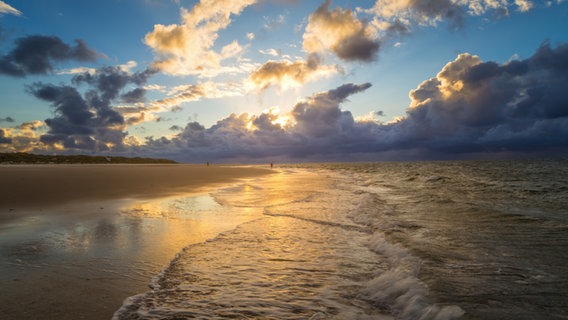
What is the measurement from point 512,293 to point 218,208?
36.9 ft

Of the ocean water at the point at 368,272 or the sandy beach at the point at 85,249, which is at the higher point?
the sandy beach at the point at 85,249

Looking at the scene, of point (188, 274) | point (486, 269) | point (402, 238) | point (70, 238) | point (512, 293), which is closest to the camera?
point (512, 293)

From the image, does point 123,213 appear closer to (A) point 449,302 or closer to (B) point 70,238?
(B) point 70,238

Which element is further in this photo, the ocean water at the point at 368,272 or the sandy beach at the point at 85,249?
the ocean water at the point at 368,272

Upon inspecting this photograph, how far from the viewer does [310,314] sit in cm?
443

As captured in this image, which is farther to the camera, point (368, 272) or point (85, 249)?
point (85, 249)

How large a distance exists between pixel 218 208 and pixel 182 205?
1.90 m

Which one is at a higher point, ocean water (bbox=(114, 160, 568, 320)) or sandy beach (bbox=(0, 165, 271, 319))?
sandy beach (bbox=(0, 165, 271, 319))

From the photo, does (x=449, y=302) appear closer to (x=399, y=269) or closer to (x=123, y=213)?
(x=399, y=269)

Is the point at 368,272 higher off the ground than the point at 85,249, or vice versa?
the point at 85,249

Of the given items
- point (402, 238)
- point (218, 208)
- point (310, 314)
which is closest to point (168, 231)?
point (218, 208)

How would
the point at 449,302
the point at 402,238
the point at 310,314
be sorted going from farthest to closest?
the point at 402,238, the point at 449,302, the point at 310,314

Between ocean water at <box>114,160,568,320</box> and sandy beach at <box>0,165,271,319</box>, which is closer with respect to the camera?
sandy beach at <box>0,165,271,319</box>

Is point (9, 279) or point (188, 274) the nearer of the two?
point (9, 279)
